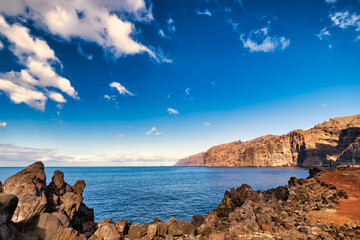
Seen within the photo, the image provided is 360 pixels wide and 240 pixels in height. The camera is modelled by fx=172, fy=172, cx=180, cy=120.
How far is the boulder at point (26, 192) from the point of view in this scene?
1399 centimetres

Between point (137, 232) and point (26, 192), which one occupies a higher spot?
point (26, 192)

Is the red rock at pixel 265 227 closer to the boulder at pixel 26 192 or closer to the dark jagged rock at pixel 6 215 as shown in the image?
the dark jagged rock at pixel 6 215

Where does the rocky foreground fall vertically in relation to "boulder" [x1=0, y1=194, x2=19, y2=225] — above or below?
below

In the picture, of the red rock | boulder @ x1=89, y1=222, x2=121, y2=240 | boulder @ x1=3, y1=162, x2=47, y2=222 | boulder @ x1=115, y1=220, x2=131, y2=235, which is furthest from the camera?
boulder @ x1=115, y1=220, x2=131, y2=235

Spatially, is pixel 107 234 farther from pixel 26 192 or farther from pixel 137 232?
pixel 26 192

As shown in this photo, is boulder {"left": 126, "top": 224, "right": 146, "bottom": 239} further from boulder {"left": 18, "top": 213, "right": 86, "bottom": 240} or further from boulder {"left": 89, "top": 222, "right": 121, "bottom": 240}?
boulder {"left": 18, "top": 213, "right": 86, "bottom": 240}

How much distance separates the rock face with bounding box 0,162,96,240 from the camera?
8.70 m

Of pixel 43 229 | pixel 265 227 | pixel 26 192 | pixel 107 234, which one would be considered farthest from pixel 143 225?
pixel 265 227

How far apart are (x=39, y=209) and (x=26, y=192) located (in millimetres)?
1993

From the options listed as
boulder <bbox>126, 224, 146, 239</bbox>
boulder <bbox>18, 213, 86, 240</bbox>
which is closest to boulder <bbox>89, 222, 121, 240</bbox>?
boulder <bbox>126, 224, 146, 239</bbox>

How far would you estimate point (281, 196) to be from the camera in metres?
27.4

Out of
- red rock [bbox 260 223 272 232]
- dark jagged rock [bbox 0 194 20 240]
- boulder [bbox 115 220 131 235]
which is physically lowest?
boulder [bbox 115 220 131 235]

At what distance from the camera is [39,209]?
14.9 metres

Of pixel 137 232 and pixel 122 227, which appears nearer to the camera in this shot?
pixel 137 232
